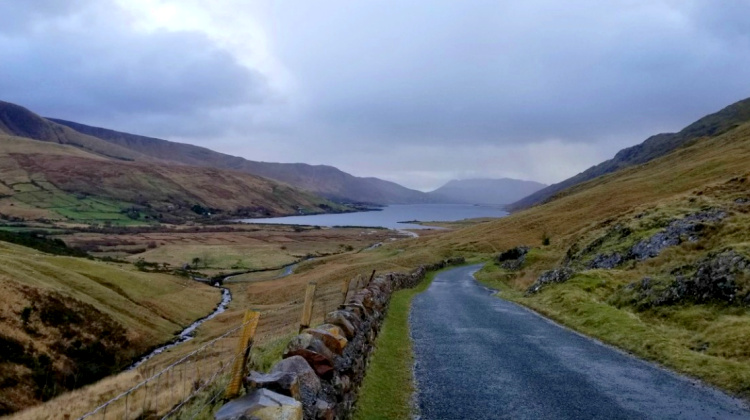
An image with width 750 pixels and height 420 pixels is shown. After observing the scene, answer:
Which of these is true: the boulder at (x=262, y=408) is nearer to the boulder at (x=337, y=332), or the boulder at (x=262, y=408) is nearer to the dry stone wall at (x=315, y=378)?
the dry stone wall at (x=315, y=378)

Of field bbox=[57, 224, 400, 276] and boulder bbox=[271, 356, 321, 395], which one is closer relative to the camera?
boulder bbox=[271, 356, 321, 395]

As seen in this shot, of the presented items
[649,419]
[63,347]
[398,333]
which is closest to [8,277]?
[63,347]

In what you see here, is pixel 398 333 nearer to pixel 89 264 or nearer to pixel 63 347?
pixel 63 347

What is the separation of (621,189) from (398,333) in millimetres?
98129

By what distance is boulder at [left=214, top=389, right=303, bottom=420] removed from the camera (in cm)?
614

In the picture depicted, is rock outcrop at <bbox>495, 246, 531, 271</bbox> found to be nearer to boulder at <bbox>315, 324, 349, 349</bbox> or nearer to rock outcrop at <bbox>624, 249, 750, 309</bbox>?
rock outcrop at <bbox>624, 249, 750, 309</bbox>

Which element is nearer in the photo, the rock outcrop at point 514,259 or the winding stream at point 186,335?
the winding stream at point 186,335

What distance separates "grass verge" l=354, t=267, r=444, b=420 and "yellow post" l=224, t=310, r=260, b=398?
3.72 m

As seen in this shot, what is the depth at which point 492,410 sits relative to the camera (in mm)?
11484

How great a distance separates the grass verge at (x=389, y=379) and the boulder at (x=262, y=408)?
182 inches

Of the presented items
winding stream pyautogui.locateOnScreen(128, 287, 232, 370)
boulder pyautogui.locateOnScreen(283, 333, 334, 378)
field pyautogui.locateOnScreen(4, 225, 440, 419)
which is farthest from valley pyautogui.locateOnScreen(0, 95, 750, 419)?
boulder pyautogui.locateOnScreen(283, 333, 334, 378)

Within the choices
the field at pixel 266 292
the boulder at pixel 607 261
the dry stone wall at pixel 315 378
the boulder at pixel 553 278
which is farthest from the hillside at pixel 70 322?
the boulder at pixel 607 261

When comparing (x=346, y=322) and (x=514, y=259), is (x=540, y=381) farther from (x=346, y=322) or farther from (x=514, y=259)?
(x=514, y=259)

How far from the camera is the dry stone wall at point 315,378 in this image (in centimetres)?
648
